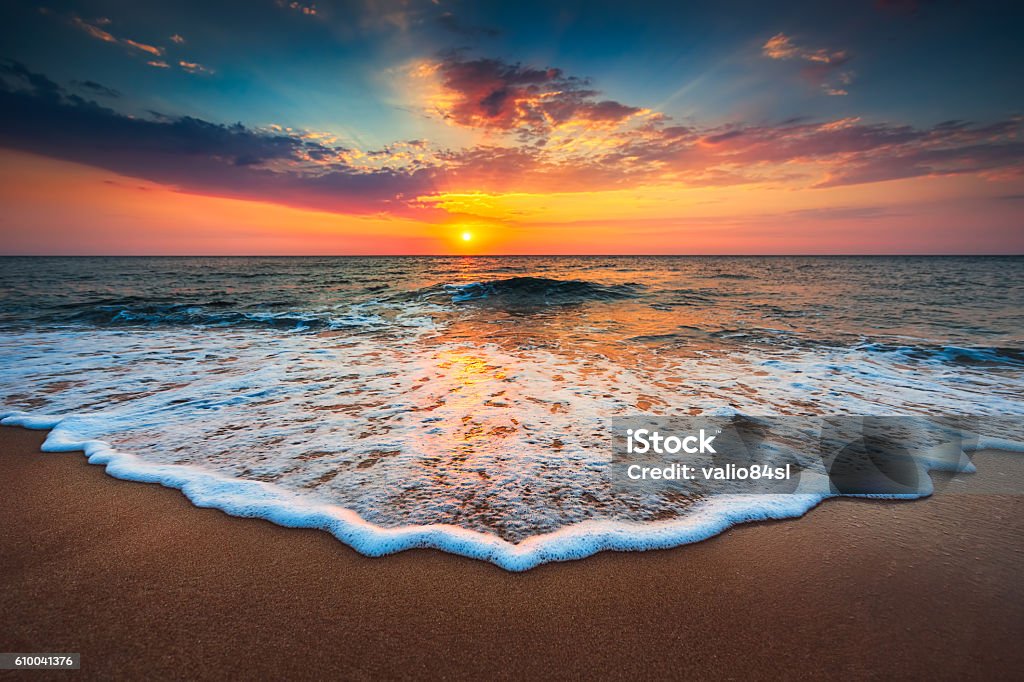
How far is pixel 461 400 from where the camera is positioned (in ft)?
16.6

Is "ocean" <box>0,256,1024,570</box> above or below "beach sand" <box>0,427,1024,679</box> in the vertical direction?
below

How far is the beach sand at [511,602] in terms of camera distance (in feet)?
5.80

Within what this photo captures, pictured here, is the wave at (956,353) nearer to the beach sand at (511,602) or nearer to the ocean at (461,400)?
the ocean at (461,400)

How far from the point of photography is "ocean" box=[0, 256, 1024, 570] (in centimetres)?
284

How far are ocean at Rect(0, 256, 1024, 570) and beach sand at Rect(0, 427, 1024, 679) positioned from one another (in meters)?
0.23

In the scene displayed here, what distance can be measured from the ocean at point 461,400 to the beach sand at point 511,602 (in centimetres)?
23

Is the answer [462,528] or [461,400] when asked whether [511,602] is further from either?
[461,400]

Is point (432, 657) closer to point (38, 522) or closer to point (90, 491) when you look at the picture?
point (38, 522)

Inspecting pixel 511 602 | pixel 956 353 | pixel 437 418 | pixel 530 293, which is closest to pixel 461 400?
pixel 437 418

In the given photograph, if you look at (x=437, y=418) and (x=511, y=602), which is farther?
Answer: (x=437, y=418)

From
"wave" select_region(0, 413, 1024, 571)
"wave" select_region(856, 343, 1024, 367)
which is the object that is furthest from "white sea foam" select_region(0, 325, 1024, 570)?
"wave" select_region(856, 343, 1024, 367)

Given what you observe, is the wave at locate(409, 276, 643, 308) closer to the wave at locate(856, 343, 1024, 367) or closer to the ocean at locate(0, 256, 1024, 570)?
the ocean at locate(0, 256, 1024, 570)

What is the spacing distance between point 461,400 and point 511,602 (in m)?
3.09

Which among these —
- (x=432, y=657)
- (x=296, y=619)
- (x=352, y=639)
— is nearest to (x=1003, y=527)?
(x=432, y=657)
